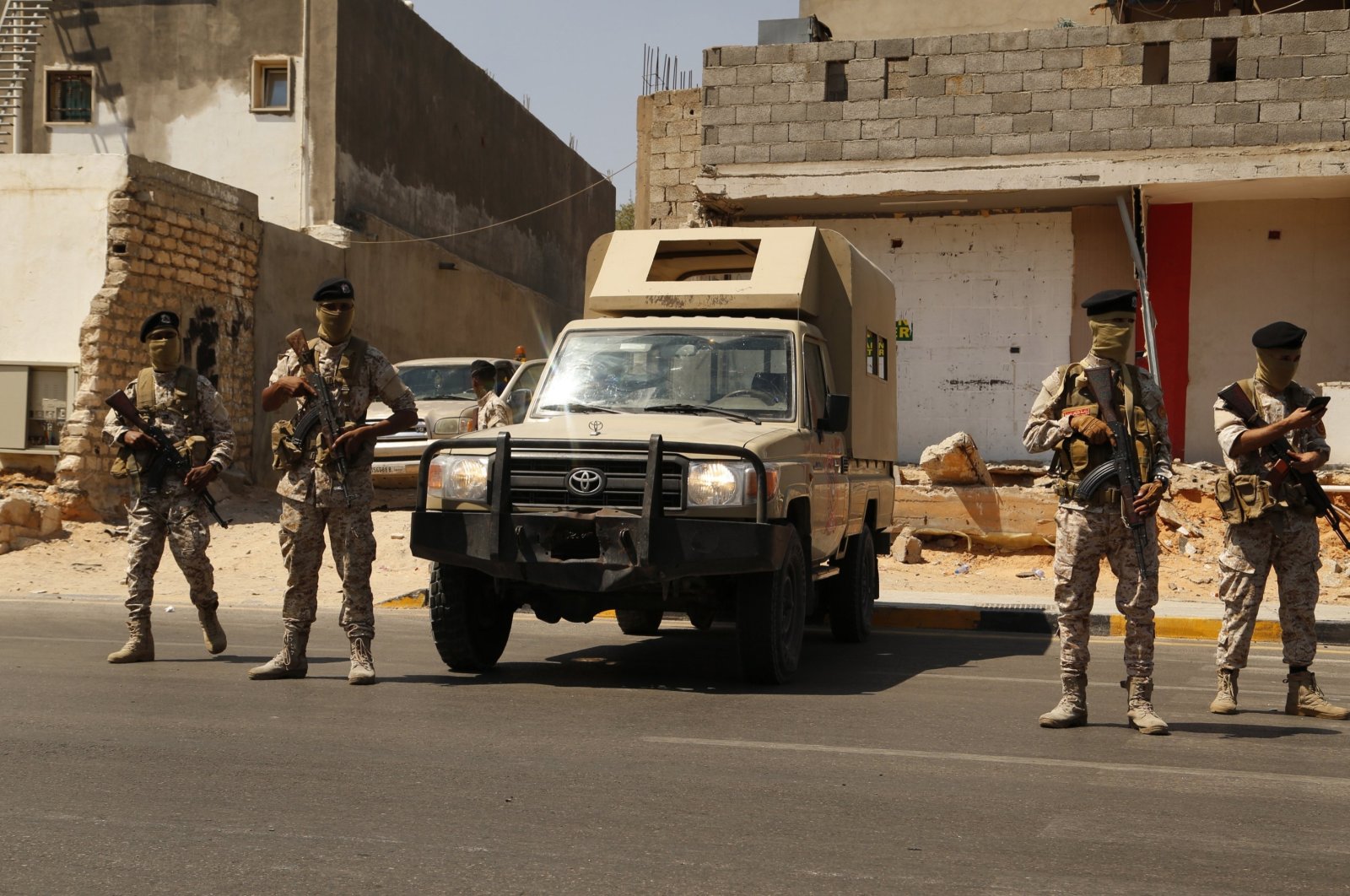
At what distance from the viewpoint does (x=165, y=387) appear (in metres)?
→ 8.96

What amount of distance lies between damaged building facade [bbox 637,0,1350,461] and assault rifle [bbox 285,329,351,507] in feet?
37.8

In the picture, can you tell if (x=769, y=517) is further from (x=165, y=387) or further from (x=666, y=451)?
(x=165, y=387)

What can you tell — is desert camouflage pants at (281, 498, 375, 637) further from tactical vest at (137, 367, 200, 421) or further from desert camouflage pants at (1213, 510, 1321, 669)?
desert camouflage pants at (1213, 510, 1321, 669)

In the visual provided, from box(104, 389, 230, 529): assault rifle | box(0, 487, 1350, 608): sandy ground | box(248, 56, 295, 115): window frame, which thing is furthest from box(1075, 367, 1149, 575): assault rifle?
box(248, 56, 295, 115): window frame

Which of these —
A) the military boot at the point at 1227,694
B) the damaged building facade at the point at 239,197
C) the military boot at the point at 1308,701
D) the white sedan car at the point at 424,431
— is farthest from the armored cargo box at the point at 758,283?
the damaged building facade at the point at 239,197

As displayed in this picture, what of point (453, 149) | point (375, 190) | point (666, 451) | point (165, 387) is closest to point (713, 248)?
point (666, 451)

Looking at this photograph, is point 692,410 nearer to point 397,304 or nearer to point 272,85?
point 272,85

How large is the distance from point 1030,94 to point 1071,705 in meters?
12.6

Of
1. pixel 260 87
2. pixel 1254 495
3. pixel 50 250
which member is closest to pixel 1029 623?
pixel 1254 495

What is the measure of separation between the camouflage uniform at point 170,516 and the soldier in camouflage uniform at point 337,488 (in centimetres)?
83

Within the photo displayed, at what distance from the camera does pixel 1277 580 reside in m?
7.55

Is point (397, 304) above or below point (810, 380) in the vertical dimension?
above

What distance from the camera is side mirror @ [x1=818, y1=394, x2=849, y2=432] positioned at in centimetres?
867

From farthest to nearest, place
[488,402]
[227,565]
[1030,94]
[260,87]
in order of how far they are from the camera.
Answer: [260,87], [1030,94], [227,565], [488,402]
